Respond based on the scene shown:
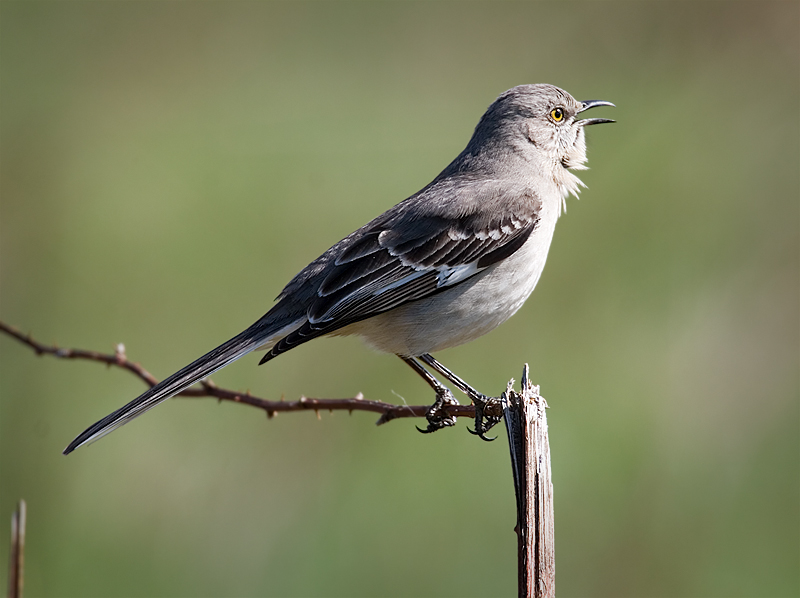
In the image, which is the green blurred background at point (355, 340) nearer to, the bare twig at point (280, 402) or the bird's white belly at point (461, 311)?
the bird's white belly at point (461, 311)

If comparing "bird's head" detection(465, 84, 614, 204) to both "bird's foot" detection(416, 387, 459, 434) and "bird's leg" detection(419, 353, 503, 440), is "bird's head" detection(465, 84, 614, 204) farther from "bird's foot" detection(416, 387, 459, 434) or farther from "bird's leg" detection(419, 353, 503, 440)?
"bird's foot" detection(416, 387, 459, 434)

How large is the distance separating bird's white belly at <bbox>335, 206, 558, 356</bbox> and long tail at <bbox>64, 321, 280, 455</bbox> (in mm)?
449

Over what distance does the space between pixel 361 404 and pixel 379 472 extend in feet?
9.21

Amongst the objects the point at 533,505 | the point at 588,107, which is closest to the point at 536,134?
the point at 588,107

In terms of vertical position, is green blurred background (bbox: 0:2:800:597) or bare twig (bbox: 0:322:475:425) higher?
green blurred background (bbox: 0:2:800:597)

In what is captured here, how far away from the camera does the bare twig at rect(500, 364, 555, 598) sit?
215cm

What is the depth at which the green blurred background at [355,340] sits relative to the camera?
5.09 meters

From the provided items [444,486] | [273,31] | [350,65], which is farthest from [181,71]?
[444,486]

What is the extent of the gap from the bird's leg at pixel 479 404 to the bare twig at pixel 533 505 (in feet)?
3.62

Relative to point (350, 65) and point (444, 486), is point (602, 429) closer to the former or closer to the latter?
point (444, 486)

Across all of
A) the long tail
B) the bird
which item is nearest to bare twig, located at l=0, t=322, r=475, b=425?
the long tail

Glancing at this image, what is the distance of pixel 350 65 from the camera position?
31.2 ft

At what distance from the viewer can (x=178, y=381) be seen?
346 cm

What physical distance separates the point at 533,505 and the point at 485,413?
4.90ft
